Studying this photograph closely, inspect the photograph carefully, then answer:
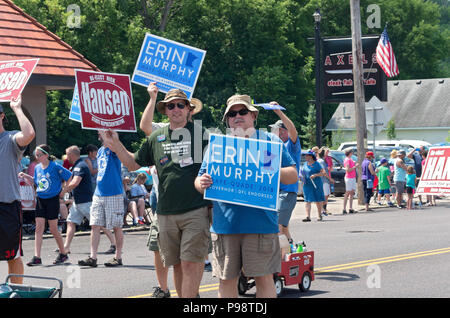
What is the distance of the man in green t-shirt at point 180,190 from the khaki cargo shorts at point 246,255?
1.97 ft

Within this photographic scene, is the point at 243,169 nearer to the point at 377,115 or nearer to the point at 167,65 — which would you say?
the point at 167,65

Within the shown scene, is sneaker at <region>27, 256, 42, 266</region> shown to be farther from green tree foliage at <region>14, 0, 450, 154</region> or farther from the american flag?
green tree foliage at <region>14, 0, 450, 154</region>

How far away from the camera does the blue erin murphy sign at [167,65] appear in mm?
9914

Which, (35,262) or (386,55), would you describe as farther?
(386,55)

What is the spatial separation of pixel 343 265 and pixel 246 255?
551 centimetres

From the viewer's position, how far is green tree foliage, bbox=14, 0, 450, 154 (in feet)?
151

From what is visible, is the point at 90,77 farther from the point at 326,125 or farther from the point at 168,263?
the point at 326,125

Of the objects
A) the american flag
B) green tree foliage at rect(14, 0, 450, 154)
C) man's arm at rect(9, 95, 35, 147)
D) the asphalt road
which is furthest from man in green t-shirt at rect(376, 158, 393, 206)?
green tree foliage at rect(14, 0, 450, 154)

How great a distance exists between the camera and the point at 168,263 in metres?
7.52

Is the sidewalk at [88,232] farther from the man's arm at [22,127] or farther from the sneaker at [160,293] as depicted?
the man's arm at [22,127]

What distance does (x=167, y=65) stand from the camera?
10039 millimetres

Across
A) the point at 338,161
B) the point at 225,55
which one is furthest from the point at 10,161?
the point at 225,55

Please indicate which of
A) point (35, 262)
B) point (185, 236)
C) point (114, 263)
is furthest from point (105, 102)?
point (35, 262)

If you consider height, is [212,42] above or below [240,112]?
above
